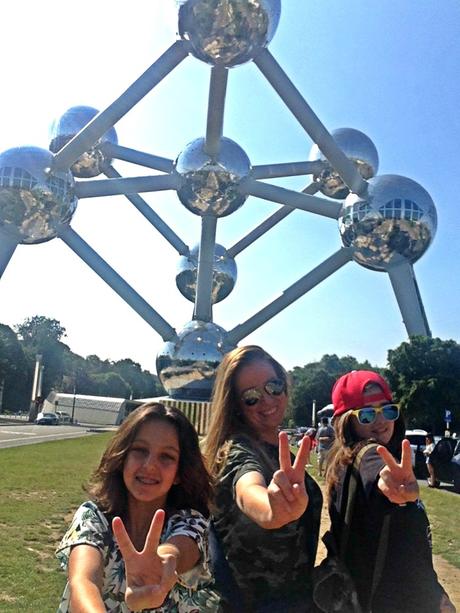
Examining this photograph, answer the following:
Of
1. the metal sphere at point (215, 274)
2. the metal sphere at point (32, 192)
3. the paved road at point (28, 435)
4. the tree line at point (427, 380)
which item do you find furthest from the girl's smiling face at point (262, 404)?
the tree line at point (427, 380)

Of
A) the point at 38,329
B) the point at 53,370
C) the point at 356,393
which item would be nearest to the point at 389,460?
the point at 356,393

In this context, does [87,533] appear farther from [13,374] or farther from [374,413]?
[13,374]

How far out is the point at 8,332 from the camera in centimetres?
Answer: 6725

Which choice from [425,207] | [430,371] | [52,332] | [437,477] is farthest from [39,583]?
[52,332]

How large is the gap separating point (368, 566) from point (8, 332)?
69.4m

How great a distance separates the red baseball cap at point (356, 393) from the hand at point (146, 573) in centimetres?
87

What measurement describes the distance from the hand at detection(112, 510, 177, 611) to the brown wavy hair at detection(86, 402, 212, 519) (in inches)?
15.7

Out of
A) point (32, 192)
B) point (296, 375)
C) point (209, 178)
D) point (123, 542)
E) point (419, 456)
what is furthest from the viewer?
point (296, 375)

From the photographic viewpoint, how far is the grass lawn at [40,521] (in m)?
4.44

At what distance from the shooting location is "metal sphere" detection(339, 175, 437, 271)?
11.1 m

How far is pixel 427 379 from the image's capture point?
33.0 metres

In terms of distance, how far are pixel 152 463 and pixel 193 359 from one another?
9667mm

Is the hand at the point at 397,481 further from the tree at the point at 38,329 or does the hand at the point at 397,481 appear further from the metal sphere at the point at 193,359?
the tree at the point at 38,329

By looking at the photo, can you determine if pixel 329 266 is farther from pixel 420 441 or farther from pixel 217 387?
pixel 217 387
